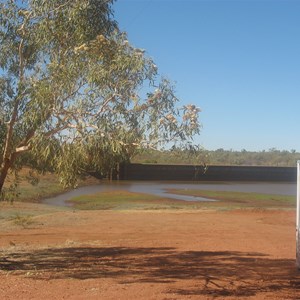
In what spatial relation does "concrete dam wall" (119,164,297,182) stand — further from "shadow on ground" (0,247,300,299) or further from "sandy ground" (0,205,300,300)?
"shadow on ground" (0,247,300,299)

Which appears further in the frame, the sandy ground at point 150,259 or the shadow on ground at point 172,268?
the shadow on ground at point 172,268

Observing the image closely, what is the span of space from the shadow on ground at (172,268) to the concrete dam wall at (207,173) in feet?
155

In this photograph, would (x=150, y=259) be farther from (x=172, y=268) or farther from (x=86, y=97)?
(x=86, y=97)

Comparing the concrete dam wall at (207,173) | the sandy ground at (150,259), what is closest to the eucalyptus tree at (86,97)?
the sandy ground at (150,259)

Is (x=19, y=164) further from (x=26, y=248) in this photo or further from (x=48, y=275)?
(x=26, y=248)

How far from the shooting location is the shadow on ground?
10.0m

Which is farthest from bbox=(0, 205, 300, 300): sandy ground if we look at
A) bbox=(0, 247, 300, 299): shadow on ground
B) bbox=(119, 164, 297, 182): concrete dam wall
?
bbox=(119, 164, 297, 182): concrete dam wall

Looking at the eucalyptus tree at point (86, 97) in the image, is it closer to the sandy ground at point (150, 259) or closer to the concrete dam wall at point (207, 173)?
the sandy ground at point (150, 259)

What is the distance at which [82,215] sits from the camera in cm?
2736

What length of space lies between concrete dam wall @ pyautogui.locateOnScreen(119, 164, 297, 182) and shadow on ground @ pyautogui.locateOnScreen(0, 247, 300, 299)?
47297 millimetres

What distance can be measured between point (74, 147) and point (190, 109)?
83.7 inches

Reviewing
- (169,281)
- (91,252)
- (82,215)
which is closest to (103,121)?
(169,281)

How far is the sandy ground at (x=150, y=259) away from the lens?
953 centimetres

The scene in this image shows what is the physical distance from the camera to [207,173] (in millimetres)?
67438
